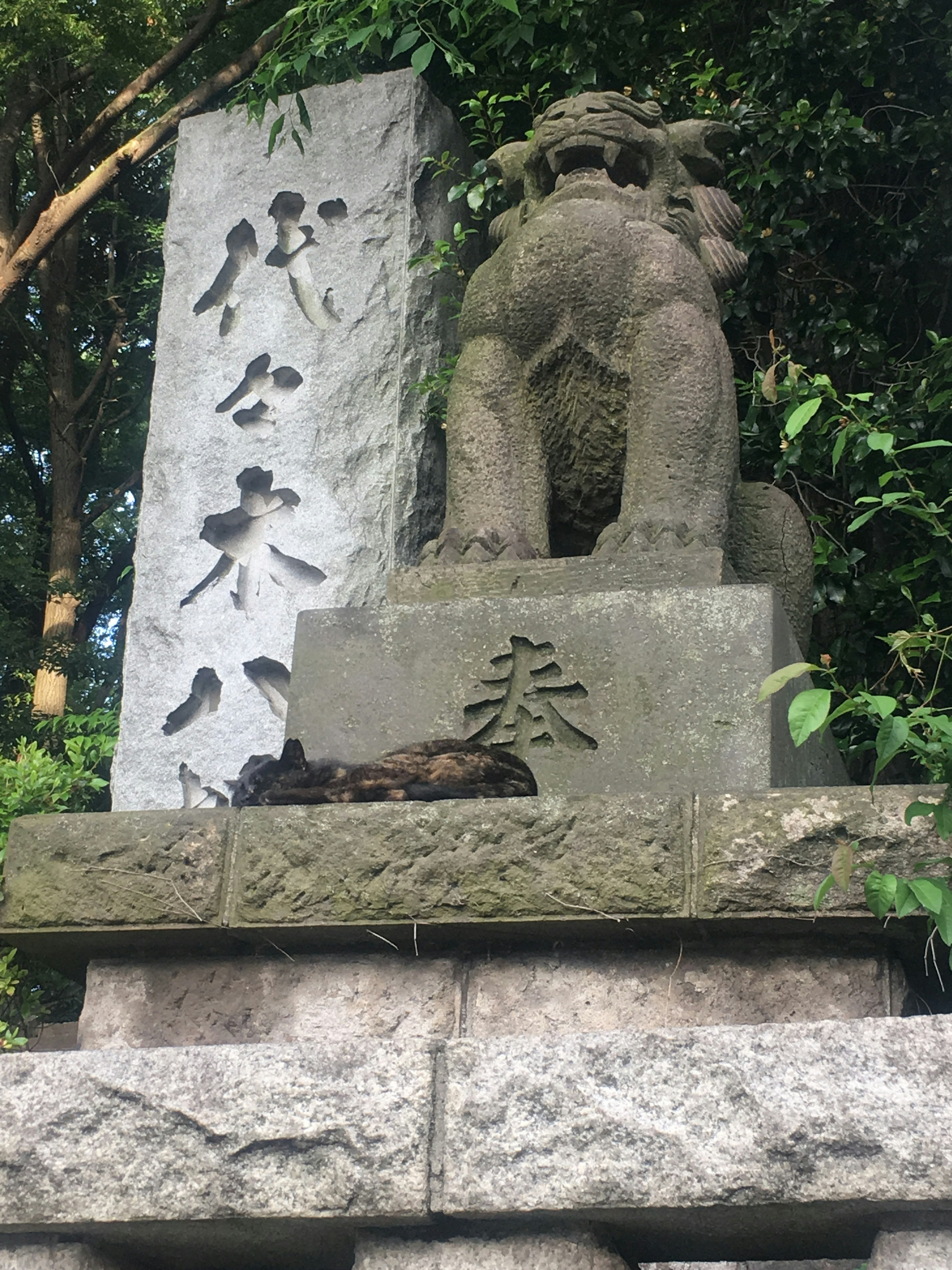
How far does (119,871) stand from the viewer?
8.80 ft

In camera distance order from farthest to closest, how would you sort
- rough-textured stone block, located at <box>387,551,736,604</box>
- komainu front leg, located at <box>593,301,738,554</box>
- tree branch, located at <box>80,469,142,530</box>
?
1. tree branch, located at <box>80,469,142,530</box>
2. komainu front leg, located at <box>593,301,738,554</box>
3. rough-textured stone block, located at <box>387,551,736,604</box>

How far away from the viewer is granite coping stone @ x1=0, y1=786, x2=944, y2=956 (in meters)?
2.41

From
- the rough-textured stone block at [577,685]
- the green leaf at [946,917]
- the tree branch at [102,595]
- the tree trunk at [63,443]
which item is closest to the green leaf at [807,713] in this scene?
the green leaf at [946,917]

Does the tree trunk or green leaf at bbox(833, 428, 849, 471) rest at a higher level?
the tree trunk

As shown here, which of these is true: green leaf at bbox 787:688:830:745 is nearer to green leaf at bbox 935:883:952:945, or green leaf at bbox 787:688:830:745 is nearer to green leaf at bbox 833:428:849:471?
green leaf at bbox 935:883:952:945

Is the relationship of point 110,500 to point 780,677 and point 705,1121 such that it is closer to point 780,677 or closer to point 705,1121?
point 780,677

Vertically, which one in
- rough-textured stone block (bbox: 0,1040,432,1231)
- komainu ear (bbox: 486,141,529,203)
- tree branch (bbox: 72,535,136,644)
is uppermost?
tree branch (bbox: 72,535,136,644)

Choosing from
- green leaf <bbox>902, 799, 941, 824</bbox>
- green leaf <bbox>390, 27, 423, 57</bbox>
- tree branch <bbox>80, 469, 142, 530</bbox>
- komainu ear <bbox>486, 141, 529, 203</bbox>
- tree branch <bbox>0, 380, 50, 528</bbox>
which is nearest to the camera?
green leaf <bbox>902, 799, 941, 824</bbox>

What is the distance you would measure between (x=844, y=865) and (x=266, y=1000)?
1080 mm

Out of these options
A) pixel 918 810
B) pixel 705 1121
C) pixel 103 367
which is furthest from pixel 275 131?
pixel 103 367

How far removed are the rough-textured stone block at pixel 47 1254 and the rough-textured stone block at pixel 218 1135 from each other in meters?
0.06

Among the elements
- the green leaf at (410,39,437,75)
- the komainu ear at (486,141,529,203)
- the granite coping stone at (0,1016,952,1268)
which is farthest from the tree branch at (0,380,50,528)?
the granite coping stone at (0,1016,952,1268)

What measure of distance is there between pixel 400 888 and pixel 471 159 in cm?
383

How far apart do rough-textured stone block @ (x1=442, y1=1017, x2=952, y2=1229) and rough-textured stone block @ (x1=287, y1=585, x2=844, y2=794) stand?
2.49ft
